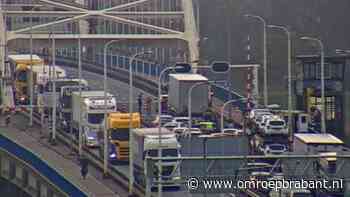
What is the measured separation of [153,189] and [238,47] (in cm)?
4712

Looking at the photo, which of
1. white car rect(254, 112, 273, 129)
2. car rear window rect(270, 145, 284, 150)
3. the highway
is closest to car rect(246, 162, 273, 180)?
→ car rear window rect(270, 145, 284, 150)

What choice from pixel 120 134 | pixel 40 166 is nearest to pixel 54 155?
pixel 40 166

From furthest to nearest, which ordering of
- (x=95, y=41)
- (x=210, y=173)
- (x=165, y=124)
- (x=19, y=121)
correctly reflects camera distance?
(x=95, y=41) → (x=19, y=121) → (x=165, y=124) → (x=210, y=173)

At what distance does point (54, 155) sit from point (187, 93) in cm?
951

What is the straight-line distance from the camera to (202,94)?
53.1 meters

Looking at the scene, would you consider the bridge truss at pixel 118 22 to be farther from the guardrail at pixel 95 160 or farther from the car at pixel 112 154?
the car at pixel 112 154

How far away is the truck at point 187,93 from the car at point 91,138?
621 centimetres

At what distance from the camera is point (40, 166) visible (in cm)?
4316

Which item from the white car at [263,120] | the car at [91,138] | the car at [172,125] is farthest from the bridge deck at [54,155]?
the white car at [263,120]

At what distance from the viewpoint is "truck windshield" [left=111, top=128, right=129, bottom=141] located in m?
43.1

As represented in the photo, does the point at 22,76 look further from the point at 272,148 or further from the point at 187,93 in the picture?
the point at 272,148

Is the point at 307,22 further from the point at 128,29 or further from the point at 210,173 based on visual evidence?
the point at 210,173

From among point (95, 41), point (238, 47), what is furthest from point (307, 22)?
point (95, 41)

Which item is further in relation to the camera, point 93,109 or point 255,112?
point 255,112
